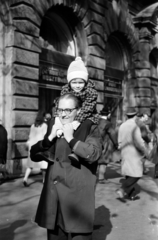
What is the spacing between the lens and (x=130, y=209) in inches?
212

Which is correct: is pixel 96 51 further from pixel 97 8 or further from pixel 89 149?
pixel 89 149

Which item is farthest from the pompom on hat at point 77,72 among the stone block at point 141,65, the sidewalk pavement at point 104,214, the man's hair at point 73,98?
the stone block at point 141,65

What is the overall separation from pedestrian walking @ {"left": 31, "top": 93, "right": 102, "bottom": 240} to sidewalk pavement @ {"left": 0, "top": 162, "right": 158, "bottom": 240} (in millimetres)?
1620

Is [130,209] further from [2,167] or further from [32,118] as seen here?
[32,118]

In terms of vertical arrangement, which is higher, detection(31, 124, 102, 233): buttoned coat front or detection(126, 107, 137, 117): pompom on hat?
detection(126, 107, 137, 117): pompom on hat

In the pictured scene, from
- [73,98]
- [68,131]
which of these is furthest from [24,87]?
[68,131]

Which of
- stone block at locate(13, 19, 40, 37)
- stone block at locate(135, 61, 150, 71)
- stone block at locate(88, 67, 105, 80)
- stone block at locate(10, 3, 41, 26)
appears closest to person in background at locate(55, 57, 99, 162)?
stone block at locate(13, 19, 40, 37)

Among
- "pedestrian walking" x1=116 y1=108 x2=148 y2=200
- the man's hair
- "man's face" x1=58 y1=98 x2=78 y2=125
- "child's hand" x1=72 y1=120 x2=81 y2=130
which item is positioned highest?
the man's hair

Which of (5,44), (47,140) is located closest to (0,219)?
(47,140)

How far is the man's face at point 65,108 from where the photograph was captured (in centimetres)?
255

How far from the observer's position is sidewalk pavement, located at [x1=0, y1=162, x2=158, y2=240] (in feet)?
13.6

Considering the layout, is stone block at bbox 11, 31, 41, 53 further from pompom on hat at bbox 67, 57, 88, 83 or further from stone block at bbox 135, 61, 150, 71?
stone block at bbox 135, 61, 150, 71

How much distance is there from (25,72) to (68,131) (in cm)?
654

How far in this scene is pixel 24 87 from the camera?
8.65 metres
